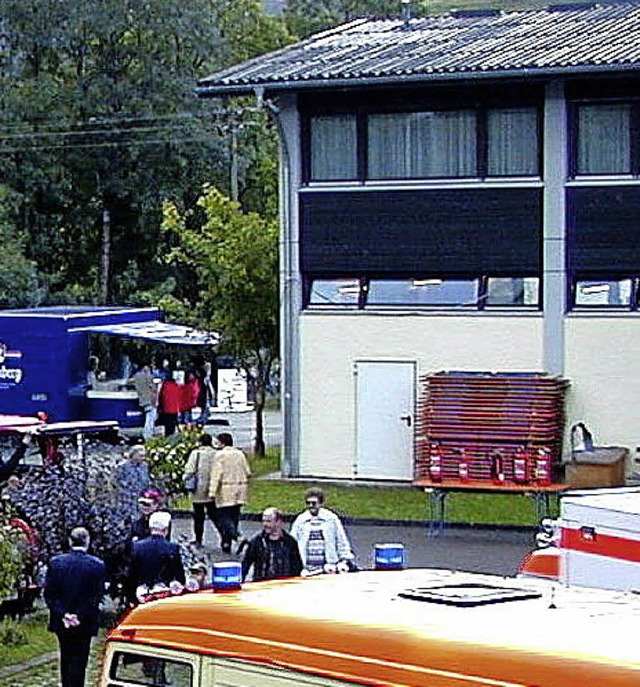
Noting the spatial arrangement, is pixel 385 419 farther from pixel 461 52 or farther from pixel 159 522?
pixel 159 522

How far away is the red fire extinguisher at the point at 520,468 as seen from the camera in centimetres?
2450

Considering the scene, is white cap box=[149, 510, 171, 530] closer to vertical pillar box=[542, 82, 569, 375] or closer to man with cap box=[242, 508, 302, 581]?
man with cap box=[242, 508, 302, 581]

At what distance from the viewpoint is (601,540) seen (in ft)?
37.6

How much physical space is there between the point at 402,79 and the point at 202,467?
8649 mm

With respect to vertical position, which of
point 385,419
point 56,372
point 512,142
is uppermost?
point 512,142

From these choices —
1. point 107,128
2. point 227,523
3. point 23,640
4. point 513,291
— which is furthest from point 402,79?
point 107,128

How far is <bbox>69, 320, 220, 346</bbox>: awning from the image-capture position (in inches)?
1374

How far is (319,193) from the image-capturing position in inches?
1131

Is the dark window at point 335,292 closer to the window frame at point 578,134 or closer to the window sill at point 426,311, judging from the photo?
the window sill at point 426,311

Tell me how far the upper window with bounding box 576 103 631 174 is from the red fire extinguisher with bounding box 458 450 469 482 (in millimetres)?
5008

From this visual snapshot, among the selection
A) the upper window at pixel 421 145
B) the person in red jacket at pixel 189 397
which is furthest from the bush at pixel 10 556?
the person in red jacket at pixel 189 397

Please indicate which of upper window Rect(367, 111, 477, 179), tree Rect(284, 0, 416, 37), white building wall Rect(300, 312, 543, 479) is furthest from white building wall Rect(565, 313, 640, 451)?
tree Rect(284, 0, 416, 37)

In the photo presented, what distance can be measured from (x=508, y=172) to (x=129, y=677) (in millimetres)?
20922

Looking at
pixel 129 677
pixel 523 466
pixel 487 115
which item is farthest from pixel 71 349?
pixel 129 677
